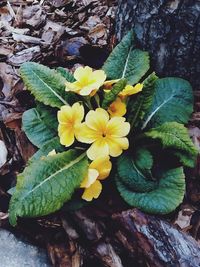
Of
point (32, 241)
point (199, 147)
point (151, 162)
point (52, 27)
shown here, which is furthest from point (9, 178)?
point (52, 27)

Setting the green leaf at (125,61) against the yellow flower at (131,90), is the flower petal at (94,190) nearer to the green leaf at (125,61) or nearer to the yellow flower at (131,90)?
the yellow flower at (131,90)

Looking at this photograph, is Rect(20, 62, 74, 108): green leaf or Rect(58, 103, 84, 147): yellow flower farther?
Rect(20, 62, 74, 108): green leaf

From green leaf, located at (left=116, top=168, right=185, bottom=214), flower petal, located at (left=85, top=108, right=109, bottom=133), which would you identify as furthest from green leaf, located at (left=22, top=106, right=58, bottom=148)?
green leaf, located at (left=116, top=168, right=185, bottom=214)

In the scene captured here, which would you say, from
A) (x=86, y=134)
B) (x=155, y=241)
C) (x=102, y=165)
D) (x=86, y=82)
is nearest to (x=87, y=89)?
(x=86, y=82)

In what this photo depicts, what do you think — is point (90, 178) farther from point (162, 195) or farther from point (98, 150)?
point (162, 195)

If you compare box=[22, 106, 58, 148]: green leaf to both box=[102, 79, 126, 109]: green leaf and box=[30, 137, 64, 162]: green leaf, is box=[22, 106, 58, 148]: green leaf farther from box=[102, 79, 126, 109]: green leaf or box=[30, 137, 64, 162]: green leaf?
box=[102, 79, 126, 109]: green leaf

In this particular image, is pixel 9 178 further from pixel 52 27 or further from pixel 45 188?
pixel 52 27
